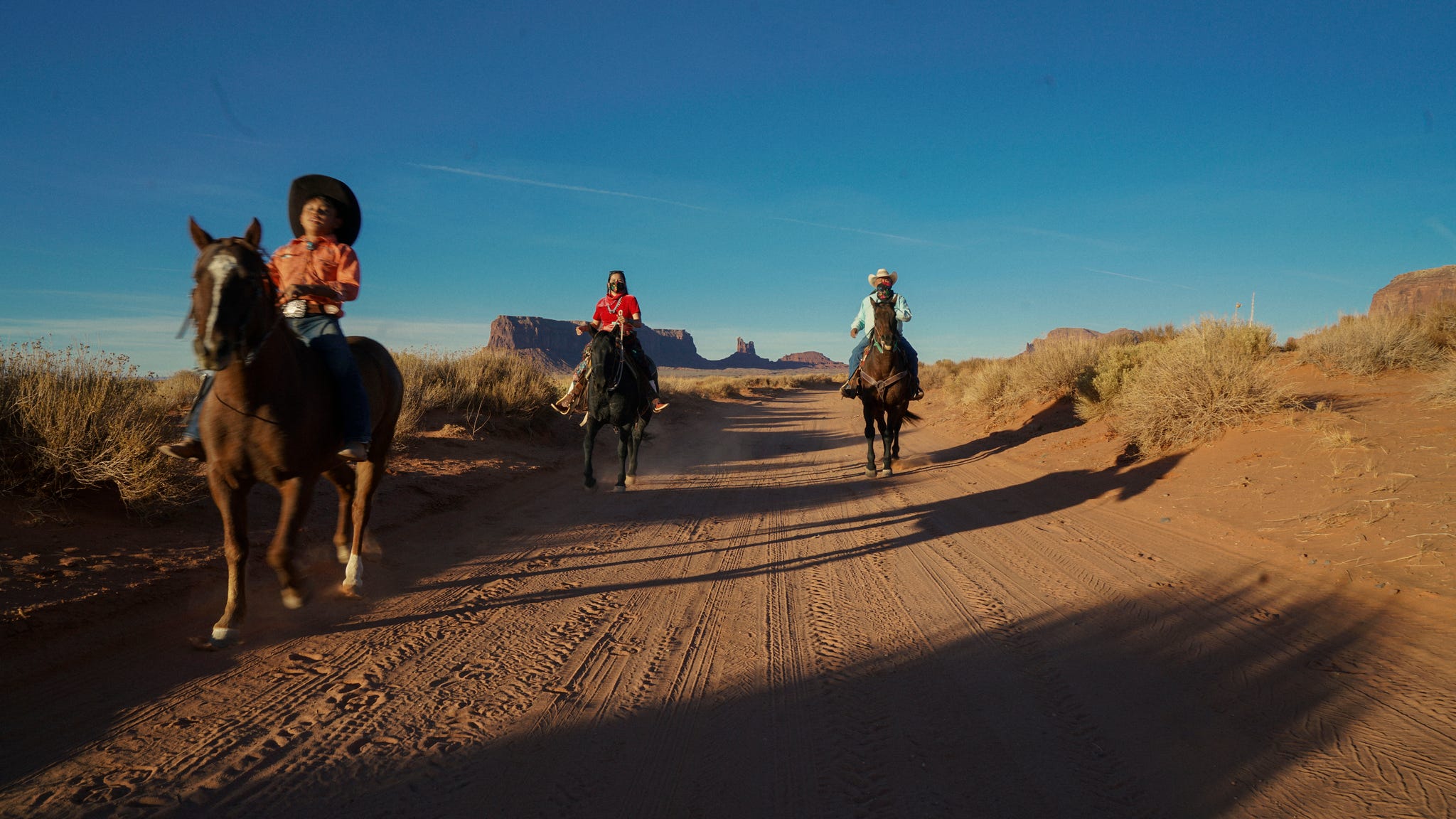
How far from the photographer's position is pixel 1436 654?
3943mm

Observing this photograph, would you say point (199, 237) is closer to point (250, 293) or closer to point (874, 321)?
point (250, 293)

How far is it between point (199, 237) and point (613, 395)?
18.8ft

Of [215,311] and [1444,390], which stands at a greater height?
[215,311]

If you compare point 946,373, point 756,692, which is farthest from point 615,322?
point 946,373

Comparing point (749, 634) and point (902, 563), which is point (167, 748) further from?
point (902, 563)

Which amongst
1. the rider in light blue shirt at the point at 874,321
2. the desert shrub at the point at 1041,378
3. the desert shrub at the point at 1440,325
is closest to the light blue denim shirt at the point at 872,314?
the rider in light blue shirt at the point at 874,321

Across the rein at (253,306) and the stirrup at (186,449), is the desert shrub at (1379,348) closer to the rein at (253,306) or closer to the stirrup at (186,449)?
the rein at (253,306)

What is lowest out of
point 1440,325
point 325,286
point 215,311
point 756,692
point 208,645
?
point 756,692

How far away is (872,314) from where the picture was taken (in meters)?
11.2

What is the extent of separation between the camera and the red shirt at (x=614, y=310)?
9.36 meters

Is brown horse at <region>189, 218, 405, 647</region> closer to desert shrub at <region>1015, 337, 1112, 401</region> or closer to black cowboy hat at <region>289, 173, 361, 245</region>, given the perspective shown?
black cowboy hat at <region>289, 173, 361, 245</region>

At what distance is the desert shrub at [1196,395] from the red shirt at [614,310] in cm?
792

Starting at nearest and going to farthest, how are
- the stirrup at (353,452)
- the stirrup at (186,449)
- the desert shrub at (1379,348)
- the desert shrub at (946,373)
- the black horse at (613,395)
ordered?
the stirrup at (186,449)
the stirrup at (353,452)
the black horse at (613,395)
the desert shrub at (1379,348)
the desert shrub at (946,373)

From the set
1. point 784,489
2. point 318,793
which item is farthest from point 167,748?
point 784,489
